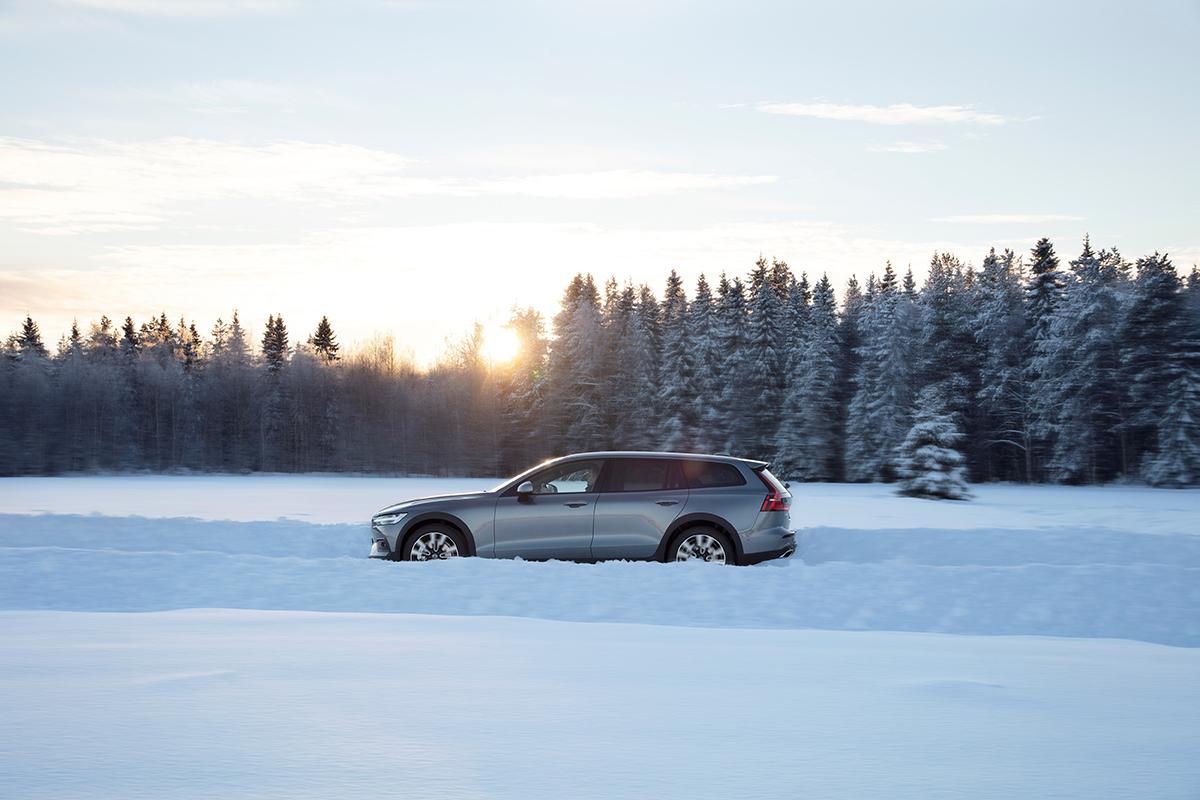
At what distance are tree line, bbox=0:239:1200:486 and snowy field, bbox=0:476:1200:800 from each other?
81.1ft

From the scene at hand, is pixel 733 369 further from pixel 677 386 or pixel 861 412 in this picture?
pixel 861 412

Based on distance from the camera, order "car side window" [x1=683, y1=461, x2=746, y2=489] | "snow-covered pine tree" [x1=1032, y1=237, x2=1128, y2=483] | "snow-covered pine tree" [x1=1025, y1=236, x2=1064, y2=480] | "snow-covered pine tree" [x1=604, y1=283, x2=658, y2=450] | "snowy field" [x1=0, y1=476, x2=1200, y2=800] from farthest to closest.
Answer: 1. "snow-covered pine tree" [x1=604, y1=283, x2=658, y2=450]
2. "snow-covered pine tree" [x1=1025, y1=236, x2=1064, y2=480]
3. "snow-covered pine tree" [x1=1032, y1=237, x2=1128, y2=483]
4. "car side window" [x1=683, y1=461, x2=746, y2=489]
5. "snowy field" [x1=0, y1=476, x2=1200, y2=800]

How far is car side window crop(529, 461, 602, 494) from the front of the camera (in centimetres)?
1330

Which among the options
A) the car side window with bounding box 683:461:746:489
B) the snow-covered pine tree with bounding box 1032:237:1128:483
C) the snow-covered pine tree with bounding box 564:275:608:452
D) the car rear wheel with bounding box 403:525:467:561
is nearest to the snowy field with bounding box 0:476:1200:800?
the car rear wheel with bounding box 403:525:467:561

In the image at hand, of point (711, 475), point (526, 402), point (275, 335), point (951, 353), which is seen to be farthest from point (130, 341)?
point (711, 475)

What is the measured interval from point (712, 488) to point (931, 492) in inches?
818

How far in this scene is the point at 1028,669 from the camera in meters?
6.91

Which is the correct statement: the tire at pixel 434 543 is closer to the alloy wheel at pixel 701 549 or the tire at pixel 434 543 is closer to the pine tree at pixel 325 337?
the alloy wheel at pixel 701 549

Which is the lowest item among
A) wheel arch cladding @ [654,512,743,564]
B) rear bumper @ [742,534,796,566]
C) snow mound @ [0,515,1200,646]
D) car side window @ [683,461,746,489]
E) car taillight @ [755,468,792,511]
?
snow mound @ [0,515,1200,646]

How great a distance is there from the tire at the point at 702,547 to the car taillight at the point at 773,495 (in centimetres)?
66

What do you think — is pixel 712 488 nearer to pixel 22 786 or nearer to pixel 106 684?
pixel 106 684

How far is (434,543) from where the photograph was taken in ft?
43.5

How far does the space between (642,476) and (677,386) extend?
158 ft

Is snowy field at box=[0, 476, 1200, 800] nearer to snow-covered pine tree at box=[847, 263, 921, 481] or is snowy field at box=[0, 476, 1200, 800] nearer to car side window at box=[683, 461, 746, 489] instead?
car side window at box=[683, 461, 746, 489]
